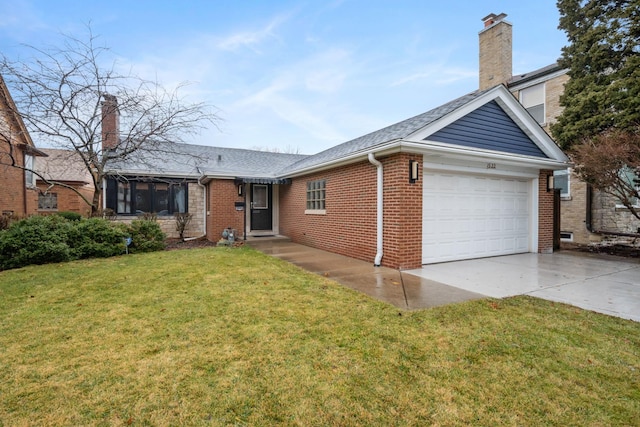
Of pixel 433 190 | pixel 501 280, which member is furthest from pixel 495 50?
pixel 501 280

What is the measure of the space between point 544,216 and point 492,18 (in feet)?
31.5

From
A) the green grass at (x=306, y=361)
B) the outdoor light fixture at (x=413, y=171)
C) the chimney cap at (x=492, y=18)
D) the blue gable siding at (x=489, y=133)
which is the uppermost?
the chimney cap at (x=492, y=18)

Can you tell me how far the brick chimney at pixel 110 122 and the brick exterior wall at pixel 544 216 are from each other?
13.2 meters

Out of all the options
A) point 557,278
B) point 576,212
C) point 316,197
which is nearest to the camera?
point 557,278

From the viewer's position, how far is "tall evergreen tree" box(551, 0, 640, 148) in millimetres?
8312

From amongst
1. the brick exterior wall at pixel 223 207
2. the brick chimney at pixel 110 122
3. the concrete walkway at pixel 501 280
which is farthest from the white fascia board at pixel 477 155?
the brick chimney at pixel 110 122

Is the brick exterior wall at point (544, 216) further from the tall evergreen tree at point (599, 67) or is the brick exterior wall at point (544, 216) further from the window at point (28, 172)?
the window at point (28, 172)

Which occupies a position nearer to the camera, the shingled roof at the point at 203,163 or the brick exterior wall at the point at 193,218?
the shingled roof at the point at 203,163

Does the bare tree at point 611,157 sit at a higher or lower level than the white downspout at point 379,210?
higher

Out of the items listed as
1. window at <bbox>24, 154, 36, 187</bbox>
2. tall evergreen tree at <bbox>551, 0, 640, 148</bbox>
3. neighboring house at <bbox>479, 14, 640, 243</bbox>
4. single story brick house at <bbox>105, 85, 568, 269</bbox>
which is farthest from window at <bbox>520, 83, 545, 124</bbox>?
window at <bbox>24, 154, 36, 187</bbox>

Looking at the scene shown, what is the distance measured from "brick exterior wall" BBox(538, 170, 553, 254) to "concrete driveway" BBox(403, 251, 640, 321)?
0.88 meters

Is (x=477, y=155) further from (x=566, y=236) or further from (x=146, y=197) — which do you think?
(x=146, y=197)

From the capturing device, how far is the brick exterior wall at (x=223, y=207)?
11.7 metres

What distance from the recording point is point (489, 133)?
8.02 metres
